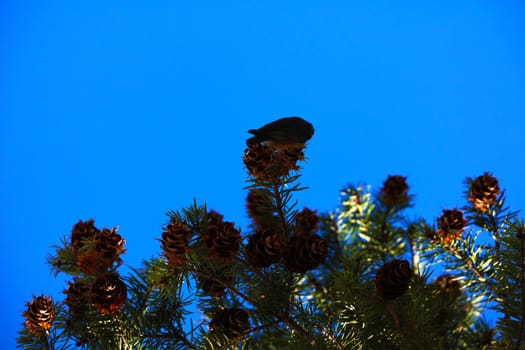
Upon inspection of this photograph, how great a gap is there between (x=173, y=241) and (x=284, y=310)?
4.4 inches

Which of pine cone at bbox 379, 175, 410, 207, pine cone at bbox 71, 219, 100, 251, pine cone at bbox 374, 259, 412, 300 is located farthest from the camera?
pine cone at bbox 379, 175, 410, 207

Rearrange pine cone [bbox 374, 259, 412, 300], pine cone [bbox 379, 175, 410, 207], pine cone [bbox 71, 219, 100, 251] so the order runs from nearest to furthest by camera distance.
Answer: pine cone [bbox 374, 259, 412, 300]
pine cone [bbox 71, 219, 100, 251]
pine cone [bbox 379, 175, 410, 207]

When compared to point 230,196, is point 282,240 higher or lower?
lower

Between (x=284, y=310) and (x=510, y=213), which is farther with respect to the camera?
(x=510, y=213)

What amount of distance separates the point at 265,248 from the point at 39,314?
0.71 feet

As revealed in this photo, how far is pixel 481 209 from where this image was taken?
0.55 metres

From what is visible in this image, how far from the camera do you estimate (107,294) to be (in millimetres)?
378

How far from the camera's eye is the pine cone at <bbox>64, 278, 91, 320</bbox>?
42 cm

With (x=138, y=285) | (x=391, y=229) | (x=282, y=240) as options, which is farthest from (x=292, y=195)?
(x=391, y=229)

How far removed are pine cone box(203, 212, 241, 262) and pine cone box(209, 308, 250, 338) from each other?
0.19 ft

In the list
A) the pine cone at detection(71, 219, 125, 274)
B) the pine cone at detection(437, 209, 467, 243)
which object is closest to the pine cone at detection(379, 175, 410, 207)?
the pine cone at detection(437, 209, 467, 243)

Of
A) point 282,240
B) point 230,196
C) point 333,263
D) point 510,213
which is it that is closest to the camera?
point 282,240

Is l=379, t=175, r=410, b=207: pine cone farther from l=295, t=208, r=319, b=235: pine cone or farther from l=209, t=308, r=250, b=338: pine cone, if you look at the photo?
l=209, t=308, r=250, b=338: pine cone

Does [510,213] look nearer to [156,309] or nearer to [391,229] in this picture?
[391,229]
